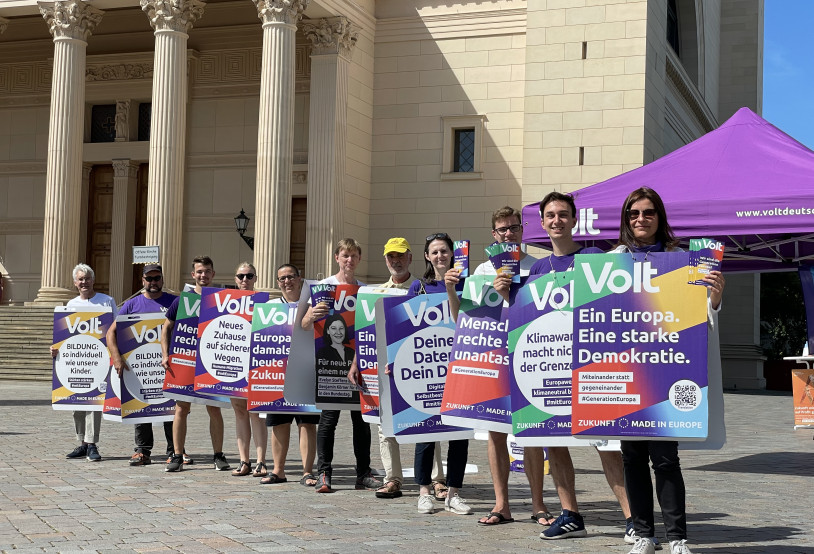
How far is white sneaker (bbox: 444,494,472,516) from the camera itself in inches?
321

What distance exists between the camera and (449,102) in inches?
1247

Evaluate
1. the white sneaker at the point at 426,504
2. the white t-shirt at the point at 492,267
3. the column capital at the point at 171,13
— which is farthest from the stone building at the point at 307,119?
the white t-shirt at the point at 492,267

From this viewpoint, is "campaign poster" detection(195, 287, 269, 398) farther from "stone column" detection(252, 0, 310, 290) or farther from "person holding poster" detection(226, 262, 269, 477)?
"stone column" detection(252, 0, 310, 290)

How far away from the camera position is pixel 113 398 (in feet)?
37.8

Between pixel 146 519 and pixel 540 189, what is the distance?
2317cm

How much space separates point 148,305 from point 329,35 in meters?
19.9

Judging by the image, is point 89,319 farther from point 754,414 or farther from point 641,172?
point 754,414

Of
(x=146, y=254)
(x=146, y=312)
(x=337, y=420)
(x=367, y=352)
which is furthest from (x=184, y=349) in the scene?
(x=146, y=254)

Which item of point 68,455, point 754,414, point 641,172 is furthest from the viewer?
point 754,414

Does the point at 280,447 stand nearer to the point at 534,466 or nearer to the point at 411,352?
the point at 411,352

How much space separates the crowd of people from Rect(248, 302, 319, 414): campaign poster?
7.9 inches

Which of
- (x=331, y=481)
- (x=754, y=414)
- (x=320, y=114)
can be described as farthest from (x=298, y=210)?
(x=331, y=481)

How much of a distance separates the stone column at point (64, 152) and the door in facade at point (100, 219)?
610 centimetres

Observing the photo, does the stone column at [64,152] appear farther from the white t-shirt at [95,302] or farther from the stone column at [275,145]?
the white t-shirt at [95,302]
